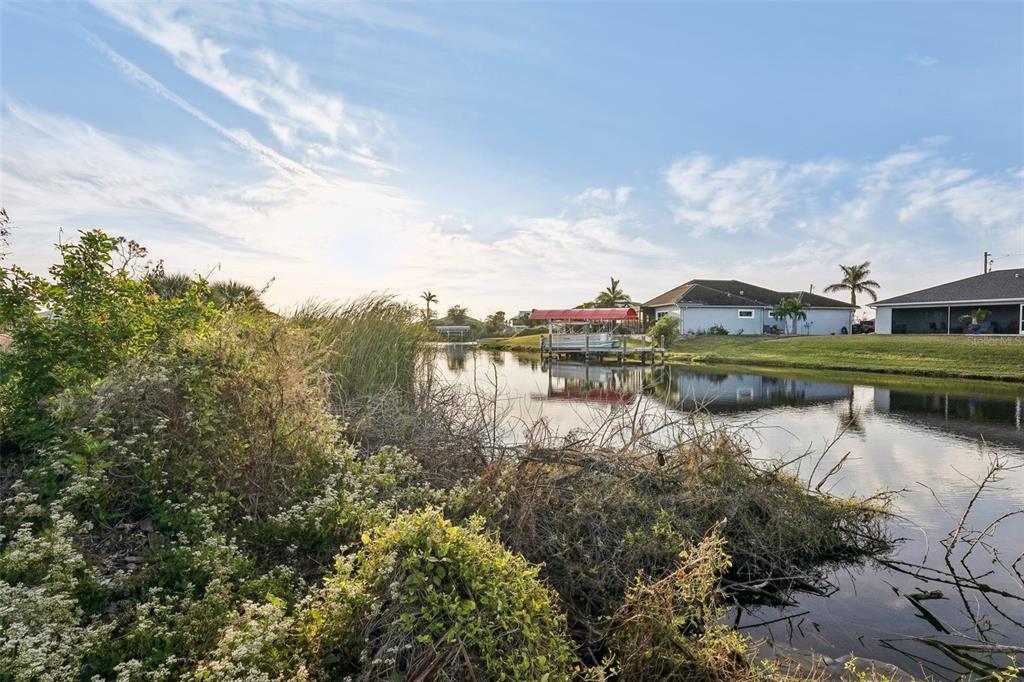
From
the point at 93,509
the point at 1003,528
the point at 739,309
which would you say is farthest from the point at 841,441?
the point at 739,309

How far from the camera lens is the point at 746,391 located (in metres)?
19.5

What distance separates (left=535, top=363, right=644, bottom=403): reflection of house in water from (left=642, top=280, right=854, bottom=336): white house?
608 inches

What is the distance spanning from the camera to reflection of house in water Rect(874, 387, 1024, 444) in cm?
1234

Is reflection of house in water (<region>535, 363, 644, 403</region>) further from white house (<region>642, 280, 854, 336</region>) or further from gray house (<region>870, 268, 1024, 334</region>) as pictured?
gray house (<region>870, 268, 1024, 334</region>)

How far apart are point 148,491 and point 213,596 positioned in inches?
53.3

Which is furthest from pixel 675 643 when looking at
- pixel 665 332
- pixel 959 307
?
pixel 959 307

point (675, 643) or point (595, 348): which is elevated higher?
point (595, 348)

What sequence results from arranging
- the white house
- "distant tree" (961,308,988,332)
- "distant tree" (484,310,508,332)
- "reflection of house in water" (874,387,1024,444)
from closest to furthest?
"reflection of house in water" (874,387,1024,444)
"distant tree" (961,308,988,332)
the white house
"distant tree" (484,310,508,332)

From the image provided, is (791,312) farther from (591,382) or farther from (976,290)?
(591,382)

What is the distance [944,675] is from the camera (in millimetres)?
4035

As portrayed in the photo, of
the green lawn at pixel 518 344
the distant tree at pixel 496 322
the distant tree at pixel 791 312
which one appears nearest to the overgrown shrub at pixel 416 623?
the green lawn at pixel 518 344

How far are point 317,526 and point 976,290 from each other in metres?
44.3

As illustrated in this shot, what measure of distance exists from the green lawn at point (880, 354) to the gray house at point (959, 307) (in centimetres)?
631

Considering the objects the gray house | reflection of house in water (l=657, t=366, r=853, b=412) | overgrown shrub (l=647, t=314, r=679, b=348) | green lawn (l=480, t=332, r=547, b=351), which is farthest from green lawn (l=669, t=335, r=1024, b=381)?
green lawn (l=480, t=332, r=547, b=351)
